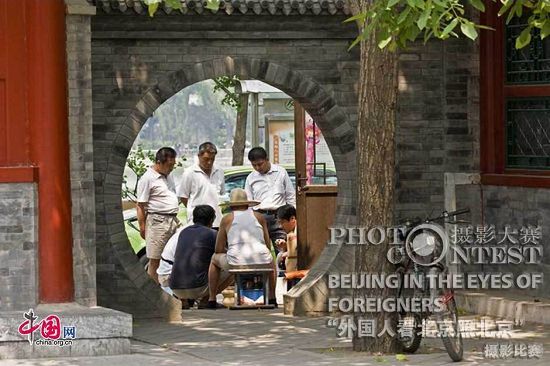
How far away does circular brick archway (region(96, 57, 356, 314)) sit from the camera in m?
14.4

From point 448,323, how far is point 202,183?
20.8 feet

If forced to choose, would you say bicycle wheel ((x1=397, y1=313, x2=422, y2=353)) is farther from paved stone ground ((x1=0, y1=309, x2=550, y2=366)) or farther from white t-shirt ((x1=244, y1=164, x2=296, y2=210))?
white t-shirt ((x1=244, y1=164, x2=296, y2=210))

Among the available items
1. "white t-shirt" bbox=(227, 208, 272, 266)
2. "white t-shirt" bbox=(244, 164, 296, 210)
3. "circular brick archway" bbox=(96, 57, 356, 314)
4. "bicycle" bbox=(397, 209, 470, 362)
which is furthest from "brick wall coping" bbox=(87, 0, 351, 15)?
"bicycle" bbox=(397, 209, 470, 362)

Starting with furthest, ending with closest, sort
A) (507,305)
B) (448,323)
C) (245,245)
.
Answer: (245,245) → (507,305) → (448,323)

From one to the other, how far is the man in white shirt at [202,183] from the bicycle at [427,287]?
5.59 m

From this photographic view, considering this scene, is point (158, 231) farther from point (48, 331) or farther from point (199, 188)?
point (48, 331)

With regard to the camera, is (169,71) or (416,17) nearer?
(416,17)

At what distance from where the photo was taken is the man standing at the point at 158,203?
55.6ft

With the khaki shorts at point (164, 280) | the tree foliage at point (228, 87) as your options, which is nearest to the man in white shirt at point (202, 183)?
the khaki shorts at point (164, 280)

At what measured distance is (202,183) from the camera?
17.1m

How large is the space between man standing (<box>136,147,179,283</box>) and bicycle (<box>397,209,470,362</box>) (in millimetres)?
5616

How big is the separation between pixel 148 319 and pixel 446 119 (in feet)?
11.6

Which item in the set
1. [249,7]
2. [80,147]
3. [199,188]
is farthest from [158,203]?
[80,147]

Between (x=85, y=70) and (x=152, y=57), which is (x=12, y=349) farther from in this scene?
(x=152, y=57)
